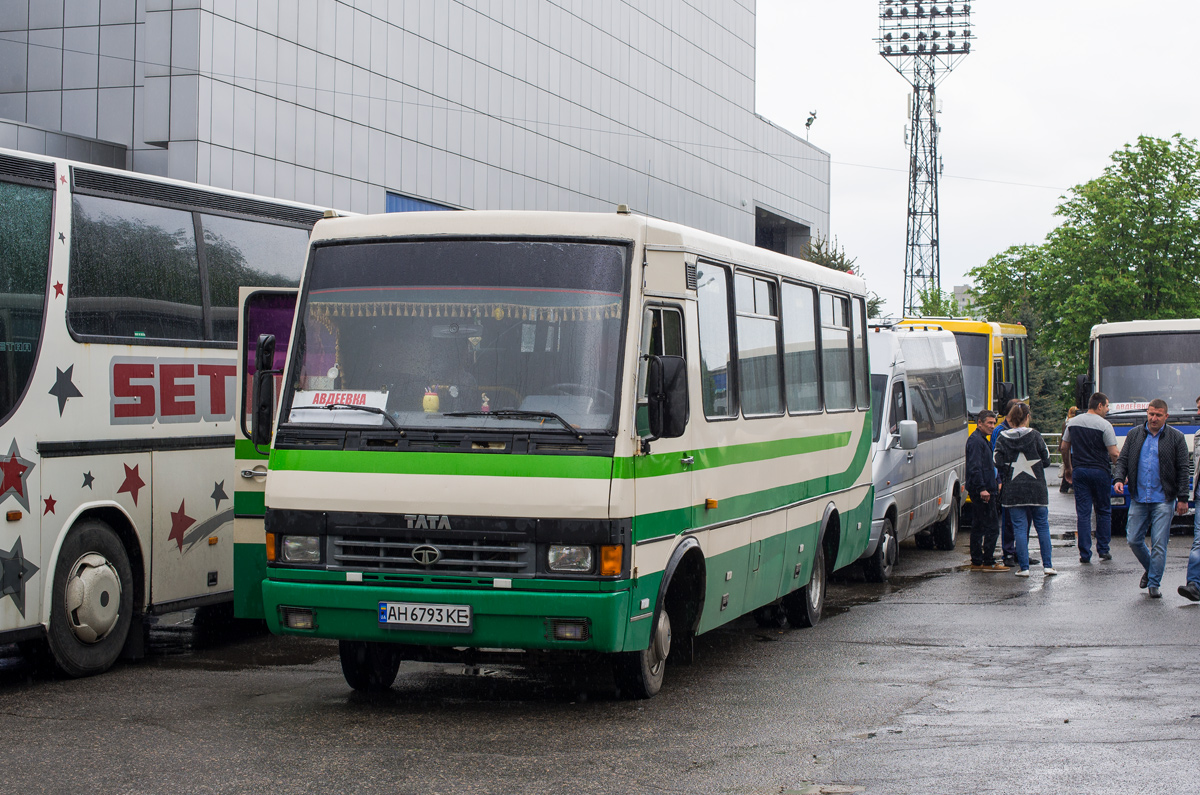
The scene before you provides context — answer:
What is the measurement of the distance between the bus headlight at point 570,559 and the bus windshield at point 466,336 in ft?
2.08

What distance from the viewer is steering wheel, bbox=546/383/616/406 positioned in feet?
25.8

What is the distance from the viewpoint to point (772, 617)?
12102 mm

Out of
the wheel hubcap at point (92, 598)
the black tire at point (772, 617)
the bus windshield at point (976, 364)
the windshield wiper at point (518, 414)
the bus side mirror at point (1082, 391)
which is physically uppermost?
the bus windshield at point (976, 364)

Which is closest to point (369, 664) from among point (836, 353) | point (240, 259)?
point (240, 259)

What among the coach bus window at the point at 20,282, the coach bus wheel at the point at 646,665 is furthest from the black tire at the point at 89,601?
the coach bus wheel at the point at 646,665

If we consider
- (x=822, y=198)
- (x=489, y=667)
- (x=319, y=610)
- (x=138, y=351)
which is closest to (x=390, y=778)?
(x=319, y=610)

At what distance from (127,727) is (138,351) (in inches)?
121

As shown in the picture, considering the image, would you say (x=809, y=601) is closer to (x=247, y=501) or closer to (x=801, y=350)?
(x=801, y=350)

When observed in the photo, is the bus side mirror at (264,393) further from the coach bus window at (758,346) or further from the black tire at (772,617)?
the black tire at (772,617)

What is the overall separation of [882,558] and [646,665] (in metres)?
7.42

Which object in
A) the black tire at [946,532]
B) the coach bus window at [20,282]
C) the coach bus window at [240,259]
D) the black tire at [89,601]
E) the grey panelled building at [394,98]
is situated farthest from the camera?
the grey panelled building at [394,98]

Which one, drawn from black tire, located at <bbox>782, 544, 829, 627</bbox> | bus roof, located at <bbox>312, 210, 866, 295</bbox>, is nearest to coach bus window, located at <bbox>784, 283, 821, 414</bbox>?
black tire, located at <bbox>782, 544, 829, 627</bbox>

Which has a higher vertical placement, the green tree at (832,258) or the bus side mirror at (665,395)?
the green tree at (832,258)

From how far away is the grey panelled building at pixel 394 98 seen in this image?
1074 inches
